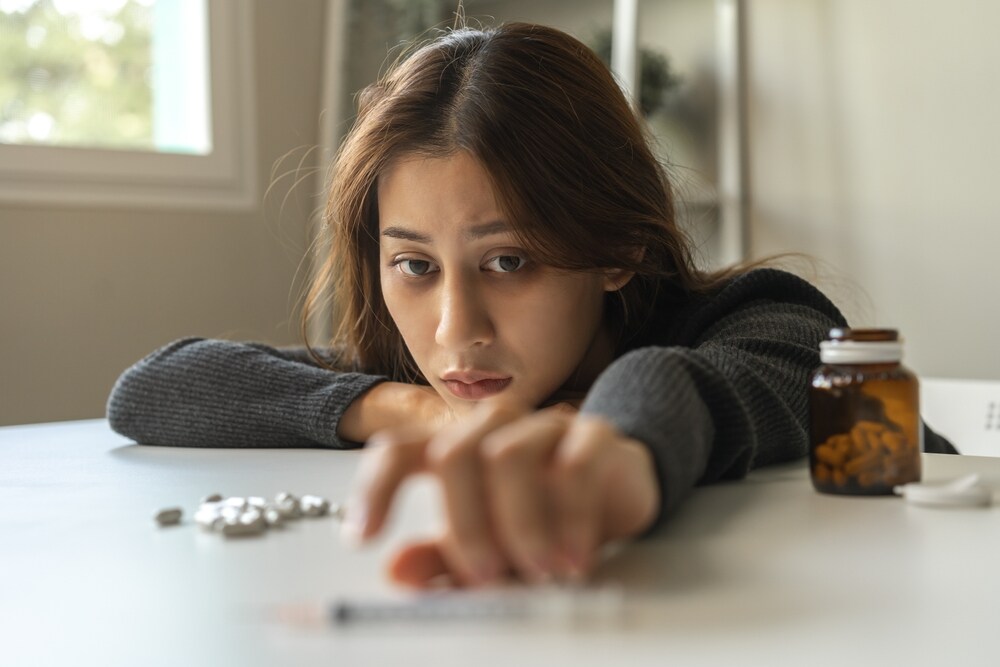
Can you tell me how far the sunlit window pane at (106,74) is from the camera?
234 cm

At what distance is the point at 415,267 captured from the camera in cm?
113

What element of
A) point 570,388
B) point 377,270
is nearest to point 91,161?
point 377,270

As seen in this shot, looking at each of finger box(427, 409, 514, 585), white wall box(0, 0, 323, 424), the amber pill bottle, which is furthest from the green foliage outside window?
finger box(427, 409, 514, 585)

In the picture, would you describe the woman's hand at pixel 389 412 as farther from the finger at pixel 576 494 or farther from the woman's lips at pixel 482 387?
the finger at pixel 576 494

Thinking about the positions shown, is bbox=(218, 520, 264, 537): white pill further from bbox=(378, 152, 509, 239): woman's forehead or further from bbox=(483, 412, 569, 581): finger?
bbox=(378, 152, 509, 239): woman's forehead

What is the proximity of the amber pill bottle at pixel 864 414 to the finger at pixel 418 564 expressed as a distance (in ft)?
1.10

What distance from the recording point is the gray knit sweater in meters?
0.79

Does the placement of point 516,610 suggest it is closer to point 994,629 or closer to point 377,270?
point 994,629

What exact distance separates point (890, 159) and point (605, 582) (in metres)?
2.67

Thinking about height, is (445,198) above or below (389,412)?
above

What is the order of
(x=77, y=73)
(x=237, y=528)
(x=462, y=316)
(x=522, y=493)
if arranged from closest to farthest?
(x=522, y=493), (x=237, y=528), (x=462, y=316), (x=77, y=73)

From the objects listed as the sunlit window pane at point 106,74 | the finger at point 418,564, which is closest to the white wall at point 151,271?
the sunlit window pane at point 106,74

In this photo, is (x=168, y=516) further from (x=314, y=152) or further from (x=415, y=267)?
(x=314, y=152)

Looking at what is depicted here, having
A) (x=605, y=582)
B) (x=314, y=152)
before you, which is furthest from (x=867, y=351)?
(x=314, y=152)
